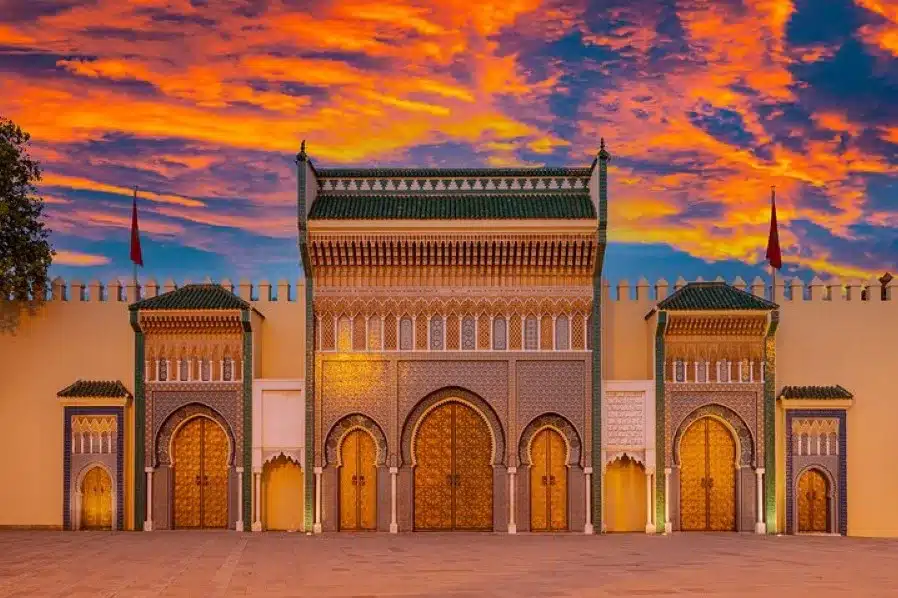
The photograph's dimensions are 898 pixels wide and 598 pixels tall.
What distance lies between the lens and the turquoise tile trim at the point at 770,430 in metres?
19.9

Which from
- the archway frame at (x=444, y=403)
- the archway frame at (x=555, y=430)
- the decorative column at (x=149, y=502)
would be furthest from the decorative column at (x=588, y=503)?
the decorative column at (x=149, y=502)

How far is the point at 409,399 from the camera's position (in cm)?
2008

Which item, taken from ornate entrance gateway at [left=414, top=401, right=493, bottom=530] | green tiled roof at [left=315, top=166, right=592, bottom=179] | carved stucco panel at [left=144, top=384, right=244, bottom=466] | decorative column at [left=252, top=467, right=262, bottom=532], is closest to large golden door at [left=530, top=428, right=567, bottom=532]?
ornate entrance gateway at [left=414, top=401, right=493, bottom=530]

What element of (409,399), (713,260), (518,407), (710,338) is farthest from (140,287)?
(713,260)

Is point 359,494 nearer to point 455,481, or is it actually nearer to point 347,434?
point 347,434

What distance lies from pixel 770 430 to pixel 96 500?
44.1ft

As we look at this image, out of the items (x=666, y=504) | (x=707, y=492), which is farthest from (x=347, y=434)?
(x=707, y=492)

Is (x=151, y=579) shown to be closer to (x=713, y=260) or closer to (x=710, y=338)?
(x=710, y=338)

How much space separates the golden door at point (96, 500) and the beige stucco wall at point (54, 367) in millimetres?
524

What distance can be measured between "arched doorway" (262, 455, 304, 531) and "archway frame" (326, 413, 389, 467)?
2.84 ft

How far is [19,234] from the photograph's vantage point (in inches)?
800

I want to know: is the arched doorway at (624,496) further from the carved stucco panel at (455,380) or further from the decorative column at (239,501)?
the decorative column at (239,501)

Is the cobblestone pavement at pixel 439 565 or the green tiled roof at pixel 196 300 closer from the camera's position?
the cobblestone pavement at pixel 439 565

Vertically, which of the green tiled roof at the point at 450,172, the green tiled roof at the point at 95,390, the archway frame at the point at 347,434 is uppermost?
the green tiled roof at the point at 450,172
